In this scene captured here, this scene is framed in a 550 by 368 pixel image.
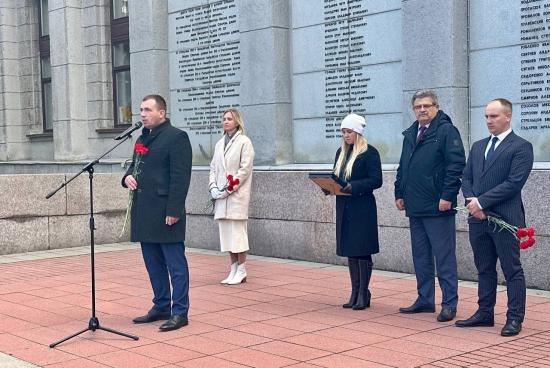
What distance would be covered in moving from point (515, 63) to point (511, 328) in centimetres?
389

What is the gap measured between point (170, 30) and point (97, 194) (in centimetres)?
317

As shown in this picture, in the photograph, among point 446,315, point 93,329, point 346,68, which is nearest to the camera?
point 93,329

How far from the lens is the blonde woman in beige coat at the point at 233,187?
376 inches

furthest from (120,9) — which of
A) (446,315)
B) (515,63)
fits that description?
(446,315)

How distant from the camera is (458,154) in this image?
285 inches

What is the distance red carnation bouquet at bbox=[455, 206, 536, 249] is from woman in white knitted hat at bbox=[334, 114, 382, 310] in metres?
1.44

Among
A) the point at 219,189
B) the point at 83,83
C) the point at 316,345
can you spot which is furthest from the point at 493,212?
the point at 83,83

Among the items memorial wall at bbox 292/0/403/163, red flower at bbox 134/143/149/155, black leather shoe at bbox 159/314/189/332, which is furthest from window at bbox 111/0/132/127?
black leather shoe at bbox 159/314/189/332

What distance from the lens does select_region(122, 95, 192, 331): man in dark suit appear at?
711cm

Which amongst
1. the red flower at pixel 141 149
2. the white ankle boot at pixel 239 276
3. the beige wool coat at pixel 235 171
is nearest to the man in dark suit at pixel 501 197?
the red flower at pixel 141 149

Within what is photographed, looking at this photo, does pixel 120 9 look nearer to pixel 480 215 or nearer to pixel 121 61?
pixel 121 61

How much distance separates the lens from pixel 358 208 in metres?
7.90

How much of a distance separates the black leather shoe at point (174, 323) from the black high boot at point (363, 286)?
1.72m

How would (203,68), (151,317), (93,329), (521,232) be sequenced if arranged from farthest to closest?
(203,68), (151,317), (93,329), (521,232)
